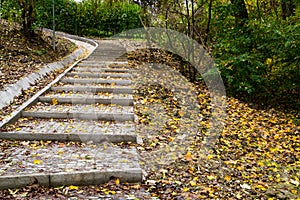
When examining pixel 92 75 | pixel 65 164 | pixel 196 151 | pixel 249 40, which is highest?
pixel 249 40

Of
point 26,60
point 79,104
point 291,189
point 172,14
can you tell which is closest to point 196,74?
point 172,14

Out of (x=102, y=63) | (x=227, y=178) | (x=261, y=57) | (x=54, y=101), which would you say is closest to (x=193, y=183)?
(x=227, y=178)

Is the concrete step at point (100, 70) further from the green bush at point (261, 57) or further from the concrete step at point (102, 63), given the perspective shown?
the green bush at point (261, 57)

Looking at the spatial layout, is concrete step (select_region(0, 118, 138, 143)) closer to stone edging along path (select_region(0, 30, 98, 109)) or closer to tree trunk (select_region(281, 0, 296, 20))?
stone edging along path (select_region(0, 30, 98, 109))

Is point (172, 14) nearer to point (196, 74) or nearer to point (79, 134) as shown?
point (196, 74)

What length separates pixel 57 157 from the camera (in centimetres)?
340

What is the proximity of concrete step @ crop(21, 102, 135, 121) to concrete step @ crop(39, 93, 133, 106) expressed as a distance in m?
0.20

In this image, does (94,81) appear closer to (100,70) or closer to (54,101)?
(100,70)

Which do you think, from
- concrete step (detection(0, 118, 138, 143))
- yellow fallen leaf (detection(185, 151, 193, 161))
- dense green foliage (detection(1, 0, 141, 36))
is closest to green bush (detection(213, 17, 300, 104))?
yellow fallen leaf (detection(185, 151, 193, 161))

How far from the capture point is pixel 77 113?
15.4ft

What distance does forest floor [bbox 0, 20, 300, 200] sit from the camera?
3.01 metres

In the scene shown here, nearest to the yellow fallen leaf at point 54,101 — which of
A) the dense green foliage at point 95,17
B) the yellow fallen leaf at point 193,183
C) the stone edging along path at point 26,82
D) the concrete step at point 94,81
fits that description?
the stone edging along path at point 26,82

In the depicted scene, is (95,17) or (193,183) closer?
(193,183)

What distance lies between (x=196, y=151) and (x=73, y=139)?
1.69 metres
